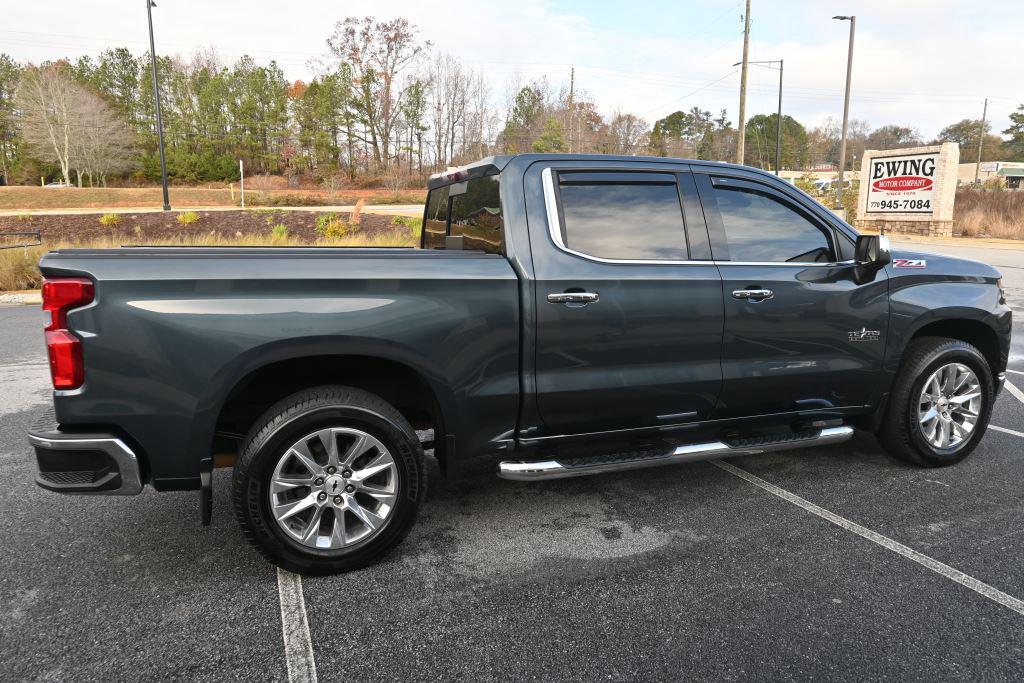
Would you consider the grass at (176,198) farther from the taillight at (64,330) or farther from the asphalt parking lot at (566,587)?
Answer: the taillight at (64,330)

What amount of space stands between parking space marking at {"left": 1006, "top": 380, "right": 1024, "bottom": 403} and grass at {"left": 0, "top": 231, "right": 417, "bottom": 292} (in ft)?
31.6

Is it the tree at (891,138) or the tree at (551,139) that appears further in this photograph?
the tree at (891,138)

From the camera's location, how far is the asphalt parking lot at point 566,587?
254 cm

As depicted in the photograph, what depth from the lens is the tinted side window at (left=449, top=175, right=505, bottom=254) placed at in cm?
357

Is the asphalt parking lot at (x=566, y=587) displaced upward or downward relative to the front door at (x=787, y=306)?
downward

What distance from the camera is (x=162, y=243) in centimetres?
1599

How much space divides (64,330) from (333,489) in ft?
4.14

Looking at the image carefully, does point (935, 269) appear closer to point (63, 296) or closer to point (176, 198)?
point (63, 296)

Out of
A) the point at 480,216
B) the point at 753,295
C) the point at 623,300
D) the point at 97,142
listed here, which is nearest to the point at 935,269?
the point at 753,295

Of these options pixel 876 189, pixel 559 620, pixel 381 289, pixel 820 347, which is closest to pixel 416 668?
pixel 559 620

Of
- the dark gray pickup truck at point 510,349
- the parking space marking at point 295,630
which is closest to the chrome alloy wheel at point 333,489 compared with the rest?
the dark gray pickup truck at point 510,349

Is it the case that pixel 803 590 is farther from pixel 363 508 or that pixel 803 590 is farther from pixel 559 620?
pixel 363 508

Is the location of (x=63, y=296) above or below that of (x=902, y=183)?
below

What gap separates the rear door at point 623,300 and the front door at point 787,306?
135 mm
